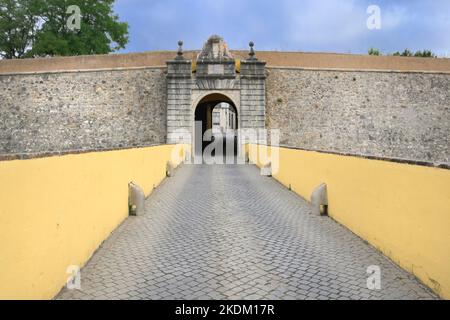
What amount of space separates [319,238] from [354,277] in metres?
1.54

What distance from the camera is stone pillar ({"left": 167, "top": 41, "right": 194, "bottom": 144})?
2025 cm

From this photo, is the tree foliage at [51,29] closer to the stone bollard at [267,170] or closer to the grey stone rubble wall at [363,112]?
the grey stone rubble wall at [363,112]

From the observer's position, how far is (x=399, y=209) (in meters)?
4.53

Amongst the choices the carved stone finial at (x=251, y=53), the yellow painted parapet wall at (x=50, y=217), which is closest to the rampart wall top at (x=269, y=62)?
the carved stone finial at (x=251, y=53)

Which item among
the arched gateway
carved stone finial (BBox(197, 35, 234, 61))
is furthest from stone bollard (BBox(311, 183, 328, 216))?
carved stone finial (BBox(197, 35, 234, 61))

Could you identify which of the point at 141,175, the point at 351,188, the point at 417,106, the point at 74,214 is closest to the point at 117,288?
the point at 74,214

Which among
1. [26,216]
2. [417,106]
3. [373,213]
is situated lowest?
[373,213]

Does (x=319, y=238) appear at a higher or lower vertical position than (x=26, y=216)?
lower

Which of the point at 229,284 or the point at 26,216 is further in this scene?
the point at 229,284

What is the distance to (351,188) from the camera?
6242 millimetres

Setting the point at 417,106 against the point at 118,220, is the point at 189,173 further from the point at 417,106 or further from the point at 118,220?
the point at 417,106

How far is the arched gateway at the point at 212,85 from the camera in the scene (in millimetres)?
20141

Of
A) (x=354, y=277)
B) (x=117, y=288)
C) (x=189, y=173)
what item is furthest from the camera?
(x=189, y=173)

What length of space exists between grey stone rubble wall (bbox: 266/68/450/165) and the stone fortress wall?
6 centimetres
